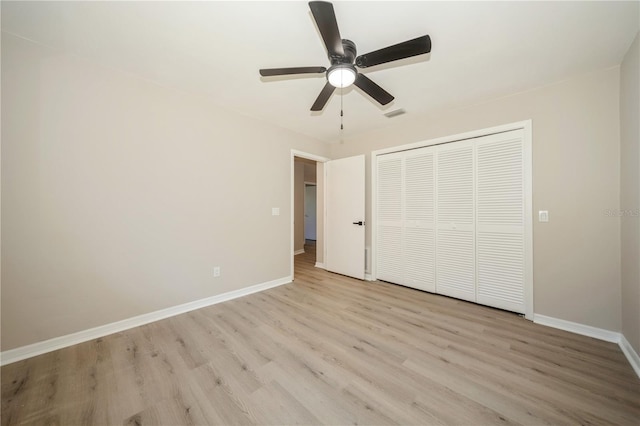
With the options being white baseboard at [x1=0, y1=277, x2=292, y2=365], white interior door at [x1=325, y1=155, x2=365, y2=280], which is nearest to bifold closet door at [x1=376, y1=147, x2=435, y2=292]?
white interior door at [x1=325, y1=155, x2=365, y2=280]

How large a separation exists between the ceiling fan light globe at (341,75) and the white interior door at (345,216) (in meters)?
2.17

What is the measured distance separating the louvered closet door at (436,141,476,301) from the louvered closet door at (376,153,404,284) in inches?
22.4

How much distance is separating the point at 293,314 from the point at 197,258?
135 cm

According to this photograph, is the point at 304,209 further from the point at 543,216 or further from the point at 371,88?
the point at 543,216

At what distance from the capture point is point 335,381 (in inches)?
62.3

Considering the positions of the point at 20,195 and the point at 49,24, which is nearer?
the point at 49,24

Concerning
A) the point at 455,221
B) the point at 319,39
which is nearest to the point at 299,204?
the point at 455,221

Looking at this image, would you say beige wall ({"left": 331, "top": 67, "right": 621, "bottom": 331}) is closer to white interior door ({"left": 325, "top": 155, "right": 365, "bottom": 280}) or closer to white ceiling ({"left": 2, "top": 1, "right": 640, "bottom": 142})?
white ceiling ({"left": 2, "top": 1, "right": 640, "bottom": 142})

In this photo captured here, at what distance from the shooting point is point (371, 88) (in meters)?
1.89

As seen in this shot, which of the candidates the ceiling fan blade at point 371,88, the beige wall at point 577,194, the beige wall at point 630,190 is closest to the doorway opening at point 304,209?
the ceiling fan blade at point 371,88

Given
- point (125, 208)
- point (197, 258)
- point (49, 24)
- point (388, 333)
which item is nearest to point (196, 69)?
point (49, 24)

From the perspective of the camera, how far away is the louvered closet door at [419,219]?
127 inches

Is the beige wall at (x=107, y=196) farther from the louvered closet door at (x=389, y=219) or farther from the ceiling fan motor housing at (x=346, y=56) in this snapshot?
the louvered closet door at (x=389, y=219)

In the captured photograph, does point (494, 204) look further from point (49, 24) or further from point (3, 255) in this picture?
point (3, 255)
